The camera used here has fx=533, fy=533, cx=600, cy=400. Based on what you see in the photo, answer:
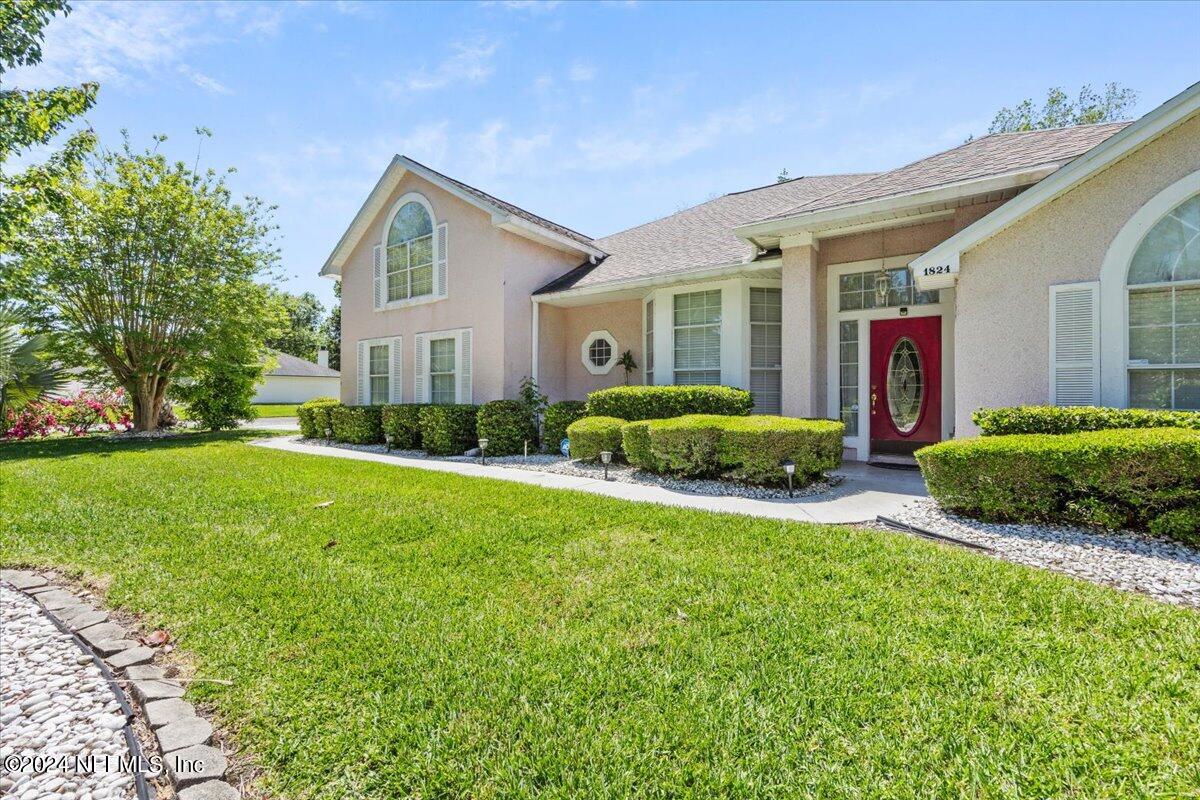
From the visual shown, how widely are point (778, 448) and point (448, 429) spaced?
24.4 ft

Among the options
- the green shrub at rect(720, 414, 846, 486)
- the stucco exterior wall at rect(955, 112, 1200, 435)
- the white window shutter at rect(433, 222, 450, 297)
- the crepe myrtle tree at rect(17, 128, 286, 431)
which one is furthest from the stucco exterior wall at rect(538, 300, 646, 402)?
the crepe myrtle tree at rect(17, 128, 286, 431)

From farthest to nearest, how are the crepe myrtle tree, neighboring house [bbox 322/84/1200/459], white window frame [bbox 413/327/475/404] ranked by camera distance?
1. the crepe myrtle tree
2. white window frame [bbox 413/327/475/404]
3. neighboring house [bbox 322/84/1200/459]

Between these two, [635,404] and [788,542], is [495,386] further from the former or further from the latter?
[788,542]

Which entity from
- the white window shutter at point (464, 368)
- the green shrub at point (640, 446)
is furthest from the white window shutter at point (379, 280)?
the green shrub at point (640, 446)

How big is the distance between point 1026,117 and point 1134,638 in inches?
1375

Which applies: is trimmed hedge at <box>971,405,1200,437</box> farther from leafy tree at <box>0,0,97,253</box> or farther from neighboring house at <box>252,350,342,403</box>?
neighboring house at <box>252,350,342,403</box>

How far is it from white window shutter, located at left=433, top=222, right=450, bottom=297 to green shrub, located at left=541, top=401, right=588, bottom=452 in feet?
Answer: 15.5

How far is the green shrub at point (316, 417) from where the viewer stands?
15195 millimetres

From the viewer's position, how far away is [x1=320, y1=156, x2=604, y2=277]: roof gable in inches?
488

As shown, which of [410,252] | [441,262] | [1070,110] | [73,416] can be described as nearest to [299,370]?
[73,416]

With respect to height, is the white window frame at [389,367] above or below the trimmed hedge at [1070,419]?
above

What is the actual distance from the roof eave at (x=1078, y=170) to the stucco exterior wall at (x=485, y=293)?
8.47 meters

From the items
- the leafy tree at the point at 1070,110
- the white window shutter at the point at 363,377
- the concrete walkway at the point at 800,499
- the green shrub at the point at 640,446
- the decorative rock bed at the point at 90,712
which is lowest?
the decorative rock bed at the point at 90,712

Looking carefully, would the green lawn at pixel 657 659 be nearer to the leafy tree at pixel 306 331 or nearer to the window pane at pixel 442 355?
the window pane at pixel 442 355
